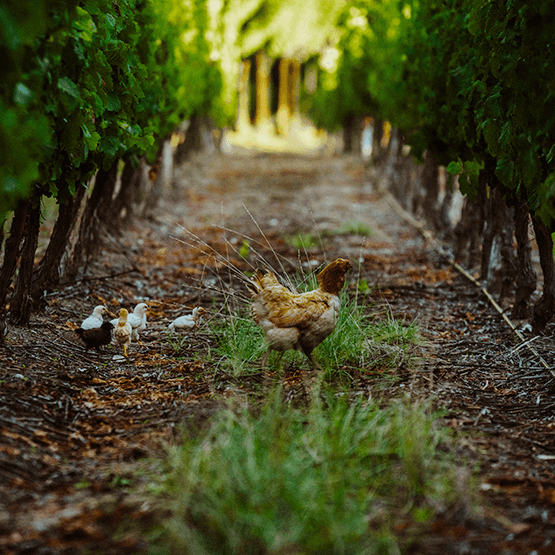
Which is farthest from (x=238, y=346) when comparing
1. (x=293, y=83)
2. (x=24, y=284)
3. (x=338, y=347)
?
(x=293, y=83)

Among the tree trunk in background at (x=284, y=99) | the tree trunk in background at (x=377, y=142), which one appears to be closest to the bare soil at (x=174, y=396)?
the tree trunk in background at (x=377, y=142)

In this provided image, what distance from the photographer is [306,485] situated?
2.48m

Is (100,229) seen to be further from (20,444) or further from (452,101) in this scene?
(20,444)

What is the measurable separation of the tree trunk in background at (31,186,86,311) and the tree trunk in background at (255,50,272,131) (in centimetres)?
2954

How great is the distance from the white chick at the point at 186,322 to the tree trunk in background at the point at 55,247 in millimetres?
1082

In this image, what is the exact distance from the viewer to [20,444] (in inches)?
116

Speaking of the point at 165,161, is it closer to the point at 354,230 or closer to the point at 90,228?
the point at 354,230

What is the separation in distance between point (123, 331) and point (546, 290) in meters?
3.19

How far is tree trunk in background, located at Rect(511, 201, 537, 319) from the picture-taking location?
17.6ft

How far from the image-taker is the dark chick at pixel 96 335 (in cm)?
441

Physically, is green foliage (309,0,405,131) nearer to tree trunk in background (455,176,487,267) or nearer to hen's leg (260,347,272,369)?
tree trunk in background (455,176,487,267)

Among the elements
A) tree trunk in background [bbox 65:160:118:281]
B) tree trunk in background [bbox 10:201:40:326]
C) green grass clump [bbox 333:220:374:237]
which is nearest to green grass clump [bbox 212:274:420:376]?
tree trunk in background [bbox 10:201:40:326]

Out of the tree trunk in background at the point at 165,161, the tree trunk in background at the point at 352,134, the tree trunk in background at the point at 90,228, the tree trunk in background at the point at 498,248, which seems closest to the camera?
the tree trunk in background at the point at 498,248

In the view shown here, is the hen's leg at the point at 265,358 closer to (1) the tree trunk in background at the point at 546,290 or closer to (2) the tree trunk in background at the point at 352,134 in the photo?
(1) the tree trunk in background at the point at 546,290
